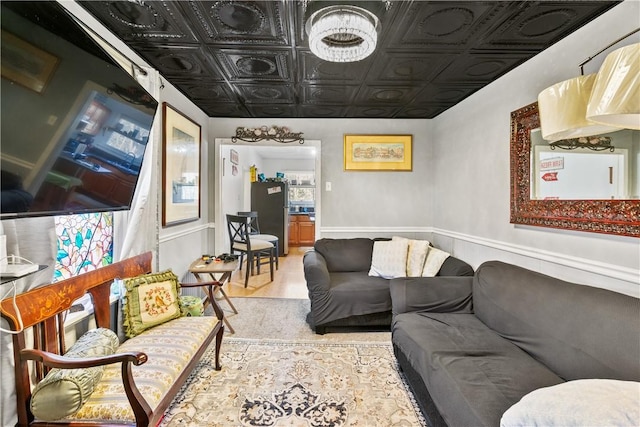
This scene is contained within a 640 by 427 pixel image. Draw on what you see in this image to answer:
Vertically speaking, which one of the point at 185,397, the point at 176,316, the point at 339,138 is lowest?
the point at 185,397

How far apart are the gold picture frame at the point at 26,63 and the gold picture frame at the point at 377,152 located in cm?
308

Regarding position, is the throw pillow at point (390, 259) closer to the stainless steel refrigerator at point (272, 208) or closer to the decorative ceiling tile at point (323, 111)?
the decorative ceiling tile at point (323, 111)

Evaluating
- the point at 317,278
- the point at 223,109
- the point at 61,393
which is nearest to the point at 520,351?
the point at 317,278

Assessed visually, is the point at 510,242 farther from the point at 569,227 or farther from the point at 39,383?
the point at 39,383

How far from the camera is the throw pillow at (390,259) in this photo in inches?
118

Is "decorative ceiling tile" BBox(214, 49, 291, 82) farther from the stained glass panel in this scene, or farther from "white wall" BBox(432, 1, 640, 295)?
"white wall" BBox(432, 1, 640, 295)

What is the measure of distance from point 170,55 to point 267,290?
115 inches

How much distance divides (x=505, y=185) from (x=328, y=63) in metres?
1.79

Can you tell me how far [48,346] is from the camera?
1.38 m

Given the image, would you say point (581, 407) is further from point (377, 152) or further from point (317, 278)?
point (377, 152)

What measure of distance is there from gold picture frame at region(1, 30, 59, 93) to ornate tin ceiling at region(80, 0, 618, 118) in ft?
2.58

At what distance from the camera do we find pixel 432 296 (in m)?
2.24

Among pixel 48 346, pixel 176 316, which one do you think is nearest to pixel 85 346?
pixel 48 346

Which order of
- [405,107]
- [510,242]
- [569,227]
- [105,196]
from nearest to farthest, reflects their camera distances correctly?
[105,196], [569,227], [510,242], [405,107]
